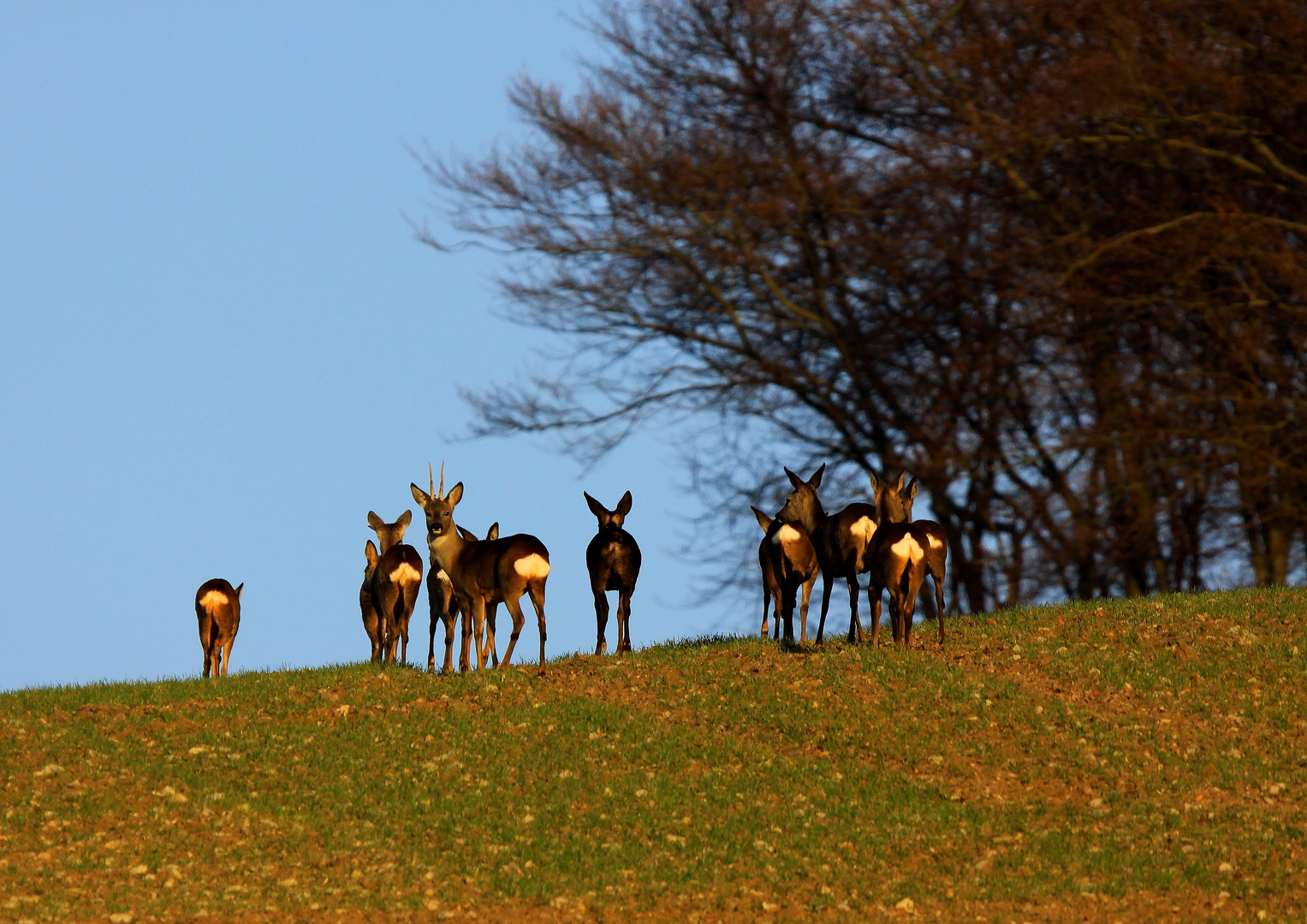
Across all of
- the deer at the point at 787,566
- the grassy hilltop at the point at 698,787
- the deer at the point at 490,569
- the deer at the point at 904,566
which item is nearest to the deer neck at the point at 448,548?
the deer at the point at 490,569

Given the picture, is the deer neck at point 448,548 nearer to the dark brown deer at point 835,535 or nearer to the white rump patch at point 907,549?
the dark brown deer at point 835,535

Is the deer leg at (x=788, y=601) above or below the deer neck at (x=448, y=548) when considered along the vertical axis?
below

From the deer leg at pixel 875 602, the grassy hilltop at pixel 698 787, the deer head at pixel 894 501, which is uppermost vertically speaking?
the deer head at pixel 894 501

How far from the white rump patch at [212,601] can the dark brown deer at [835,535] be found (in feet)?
24.7

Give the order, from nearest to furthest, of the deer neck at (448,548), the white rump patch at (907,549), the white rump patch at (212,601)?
the white rump patch at (907,549)
the deer neck at (448,548)
the white rump patch at (212,601)

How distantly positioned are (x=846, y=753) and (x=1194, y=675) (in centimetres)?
444

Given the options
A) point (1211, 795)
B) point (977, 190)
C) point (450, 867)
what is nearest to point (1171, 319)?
point (977, 190)

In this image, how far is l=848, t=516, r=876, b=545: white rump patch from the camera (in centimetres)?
1966

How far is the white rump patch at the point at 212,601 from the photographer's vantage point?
2256 centimetres

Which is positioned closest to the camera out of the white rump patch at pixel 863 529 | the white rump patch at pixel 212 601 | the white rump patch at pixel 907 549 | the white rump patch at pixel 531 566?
the white rump patch at pixel 907 549

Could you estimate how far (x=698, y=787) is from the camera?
1530 centimetres

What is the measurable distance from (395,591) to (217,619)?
304 centimetres

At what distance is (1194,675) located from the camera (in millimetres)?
18250

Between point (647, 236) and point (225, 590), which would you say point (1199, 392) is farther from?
point (225, 590)
